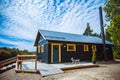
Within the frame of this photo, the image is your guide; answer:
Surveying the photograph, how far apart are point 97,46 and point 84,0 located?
427 inches

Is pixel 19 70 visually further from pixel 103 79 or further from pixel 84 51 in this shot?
pixel 84 51

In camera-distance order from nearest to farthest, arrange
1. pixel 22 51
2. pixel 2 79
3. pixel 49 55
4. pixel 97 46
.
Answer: pixel 2 79 < pixel 49 55 < pixel 97 46 < pixel 22 51

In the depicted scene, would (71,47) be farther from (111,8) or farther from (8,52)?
(8,52)

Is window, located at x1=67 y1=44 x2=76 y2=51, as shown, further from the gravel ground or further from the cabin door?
the gravel ground

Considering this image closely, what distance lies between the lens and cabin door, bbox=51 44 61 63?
14.1m

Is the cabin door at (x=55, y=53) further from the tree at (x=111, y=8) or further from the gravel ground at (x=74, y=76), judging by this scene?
the tree at (x=111, y=8)

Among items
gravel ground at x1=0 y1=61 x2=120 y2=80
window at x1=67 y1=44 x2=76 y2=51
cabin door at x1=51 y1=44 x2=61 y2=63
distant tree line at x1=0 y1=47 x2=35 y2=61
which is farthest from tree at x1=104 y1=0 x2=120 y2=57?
distant tree line at x1=0 y1=47 x2=35 y2=61

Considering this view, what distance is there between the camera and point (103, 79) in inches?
269

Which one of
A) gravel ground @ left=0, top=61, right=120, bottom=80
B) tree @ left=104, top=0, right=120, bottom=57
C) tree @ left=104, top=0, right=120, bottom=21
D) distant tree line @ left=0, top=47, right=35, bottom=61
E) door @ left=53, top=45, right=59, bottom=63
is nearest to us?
gravel ground @ left=0, top=61, right=120, bottom=80

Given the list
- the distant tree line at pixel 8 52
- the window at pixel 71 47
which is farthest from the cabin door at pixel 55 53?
the distant tree line at pixel 8 52

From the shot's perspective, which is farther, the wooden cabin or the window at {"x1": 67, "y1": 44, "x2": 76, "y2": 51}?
the window at {"x1": 67, "y1": 44, "x2": 76, "y2": 51}

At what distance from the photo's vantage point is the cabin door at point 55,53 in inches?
555

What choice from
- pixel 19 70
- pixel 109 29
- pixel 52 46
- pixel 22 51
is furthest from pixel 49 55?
pixel 22 51

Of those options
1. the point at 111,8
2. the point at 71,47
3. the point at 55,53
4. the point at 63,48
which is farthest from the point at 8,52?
the point at 111,8
